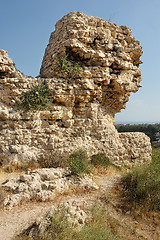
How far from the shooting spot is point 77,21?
7.12 meters

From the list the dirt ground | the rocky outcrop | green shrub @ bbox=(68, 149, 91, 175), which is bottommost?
the dirt ground

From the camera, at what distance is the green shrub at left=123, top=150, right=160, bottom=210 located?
4.32m

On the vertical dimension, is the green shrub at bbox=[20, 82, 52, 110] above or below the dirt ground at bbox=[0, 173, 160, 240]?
above

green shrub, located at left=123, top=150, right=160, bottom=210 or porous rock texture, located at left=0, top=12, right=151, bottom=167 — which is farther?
porous rock texture, located at left=0, top=12, right=151, bottom=167

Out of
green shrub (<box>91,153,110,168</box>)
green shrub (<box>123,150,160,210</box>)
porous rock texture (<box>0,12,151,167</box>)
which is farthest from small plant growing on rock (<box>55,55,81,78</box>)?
green shrub (<box>123,150,160,210</box>)

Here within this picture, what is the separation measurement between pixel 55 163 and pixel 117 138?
336cm

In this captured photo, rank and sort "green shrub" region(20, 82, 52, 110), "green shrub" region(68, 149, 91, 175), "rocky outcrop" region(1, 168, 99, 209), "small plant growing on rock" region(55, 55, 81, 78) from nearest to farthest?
"rocky outcrop" region(1, 168, 99, 209) < "green shrub" region(68, 149, 91, 175) < "green shrub" region(20, 82, 52, 110) < "small plant growing on rock" region(55, 55, 81, 78)

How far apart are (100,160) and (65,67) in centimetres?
452

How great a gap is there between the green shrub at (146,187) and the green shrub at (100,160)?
169 cm

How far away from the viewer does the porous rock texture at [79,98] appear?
6.14m

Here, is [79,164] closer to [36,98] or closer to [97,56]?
[36,98]

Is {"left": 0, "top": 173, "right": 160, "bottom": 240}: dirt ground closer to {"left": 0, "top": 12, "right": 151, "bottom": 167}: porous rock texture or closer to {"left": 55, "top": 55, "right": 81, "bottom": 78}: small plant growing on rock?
{"left": 0, "top": 12, "right": 151, "bottom": 167}: porous rock texture

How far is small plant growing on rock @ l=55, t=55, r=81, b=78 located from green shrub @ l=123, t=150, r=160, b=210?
194 inches

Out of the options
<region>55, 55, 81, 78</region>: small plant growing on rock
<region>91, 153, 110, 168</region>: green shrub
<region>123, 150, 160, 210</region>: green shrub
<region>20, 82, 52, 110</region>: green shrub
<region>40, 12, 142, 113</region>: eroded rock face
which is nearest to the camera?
<region>123, 150, 160, 210</region>: green shrub
